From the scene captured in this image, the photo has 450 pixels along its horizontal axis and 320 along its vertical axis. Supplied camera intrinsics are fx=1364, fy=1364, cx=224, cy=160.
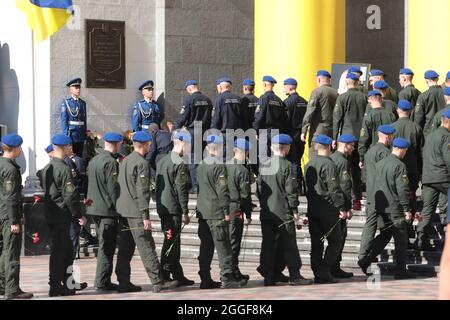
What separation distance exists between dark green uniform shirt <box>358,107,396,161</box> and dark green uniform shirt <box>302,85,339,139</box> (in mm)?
1207

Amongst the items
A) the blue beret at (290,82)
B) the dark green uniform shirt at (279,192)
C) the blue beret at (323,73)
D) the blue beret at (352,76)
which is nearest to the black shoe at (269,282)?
the dark green uniform shirt at (279,192)

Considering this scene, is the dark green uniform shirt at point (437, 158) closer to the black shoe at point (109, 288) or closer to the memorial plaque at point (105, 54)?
the black shoe at point (109, 288)

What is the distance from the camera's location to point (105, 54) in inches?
998


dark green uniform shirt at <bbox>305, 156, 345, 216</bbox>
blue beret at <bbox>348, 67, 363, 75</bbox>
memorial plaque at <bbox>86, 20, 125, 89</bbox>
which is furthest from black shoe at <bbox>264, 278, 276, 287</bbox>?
memorial plaque at <bbox>86, 20, 125, 89</bbox>

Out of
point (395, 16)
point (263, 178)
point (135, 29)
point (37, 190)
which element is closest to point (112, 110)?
point (135, 29)

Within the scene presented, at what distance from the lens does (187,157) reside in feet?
70.4

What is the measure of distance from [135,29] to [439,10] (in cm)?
617

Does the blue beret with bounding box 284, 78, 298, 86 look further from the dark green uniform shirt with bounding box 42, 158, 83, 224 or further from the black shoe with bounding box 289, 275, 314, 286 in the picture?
the dark green uniform shirt with bounding box 42, 158, 83, 224

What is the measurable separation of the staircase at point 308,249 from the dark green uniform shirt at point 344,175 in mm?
1199

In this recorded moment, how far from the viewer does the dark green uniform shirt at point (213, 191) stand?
17203 millimetres

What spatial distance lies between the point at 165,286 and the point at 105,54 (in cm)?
920

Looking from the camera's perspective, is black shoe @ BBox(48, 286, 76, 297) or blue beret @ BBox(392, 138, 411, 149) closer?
black shoe @ BBox(48, 286, 76, 297)

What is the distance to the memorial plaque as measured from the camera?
25094mm

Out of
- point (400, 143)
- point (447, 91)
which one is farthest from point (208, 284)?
point (447, 91)
